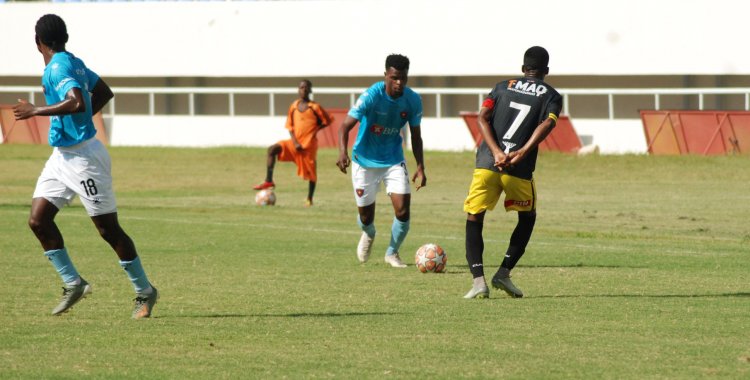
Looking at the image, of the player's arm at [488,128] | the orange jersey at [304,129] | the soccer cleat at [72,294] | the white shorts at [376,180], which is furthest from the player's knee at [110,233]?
the orange jersey at [304,129]

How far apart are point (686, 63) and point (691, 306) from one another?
3038 centimetres

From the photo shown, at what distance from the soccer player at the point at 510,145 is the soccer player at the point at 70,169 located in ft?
9.14

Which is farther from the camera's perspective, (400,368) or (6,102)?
(6,102)

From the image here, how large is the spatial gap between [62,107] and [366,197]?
5802mm

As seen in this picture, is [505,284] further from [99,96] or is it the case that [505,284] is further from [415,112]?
[99,96]

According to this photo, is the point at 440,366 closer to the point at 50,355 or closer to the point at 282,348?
the point at 282,348

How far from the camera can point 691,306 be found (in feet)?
38.1

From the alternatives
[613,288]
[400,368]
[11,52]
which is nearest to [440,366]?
[400,368]

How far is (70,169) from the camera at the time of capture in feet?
34.7

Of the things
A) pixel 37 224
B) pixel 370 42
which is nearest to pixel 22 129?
pixel 370 42

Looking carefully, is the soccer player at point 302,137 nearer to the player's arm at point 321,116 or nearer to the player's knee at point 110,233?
→ the player's arm at point 321,116

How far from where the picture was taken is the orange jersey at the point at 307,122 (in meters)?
26.1

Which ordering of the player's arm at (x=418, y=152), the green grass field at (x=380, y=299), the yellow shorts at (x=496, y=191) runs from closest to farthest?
the green grass field at (x=380, y=299) → the yellow shorts at (x=496, y=191) → the player's arm at (x=418, y=152)

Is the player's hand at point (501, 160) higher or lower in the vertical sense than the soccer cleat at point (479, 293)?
higher
